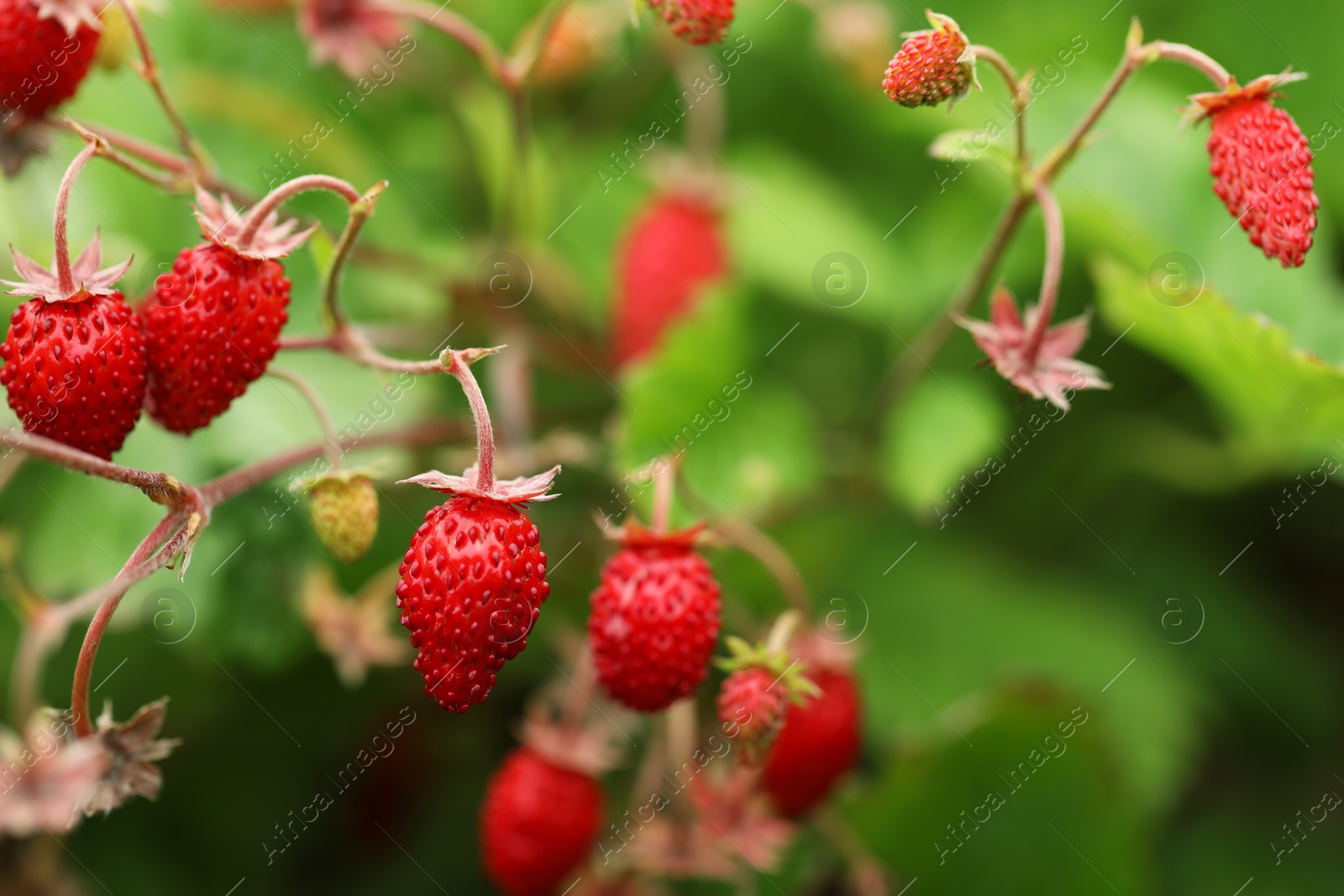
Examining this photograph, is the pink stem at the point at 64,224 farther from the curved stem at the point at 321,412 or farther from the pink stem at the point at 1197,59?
the pink stem at the point at 1197,59

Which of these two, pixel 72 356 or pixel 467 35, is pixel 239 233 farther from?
pixel 467 35

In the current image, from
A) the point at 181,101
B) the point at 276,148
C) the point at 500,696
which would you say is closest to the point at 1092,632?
the point at 500,696

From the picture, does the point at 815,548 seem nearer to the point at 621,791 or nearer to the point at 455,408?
the point at 621,791

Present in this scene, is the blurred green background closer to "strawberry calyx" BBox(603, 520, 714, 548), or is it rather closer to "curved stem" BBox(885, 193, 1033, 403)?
"curved stem" BBox(885, 193, 1033, 403)

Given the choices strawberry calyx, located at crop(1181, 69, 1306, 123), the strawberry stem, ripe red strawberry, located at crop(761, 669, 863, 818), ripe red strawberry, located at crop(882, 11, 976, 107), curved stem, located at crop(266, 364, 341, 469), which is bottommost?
ripe red strawberry, located at crop(761, 669, 863, 818)

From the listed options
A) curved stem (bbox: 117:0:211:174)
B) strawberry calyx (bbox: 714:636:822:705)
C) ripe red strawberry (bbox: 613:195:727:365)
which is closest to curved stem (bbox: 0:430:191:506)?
curved stem (bbox: 117:0:211:174)
